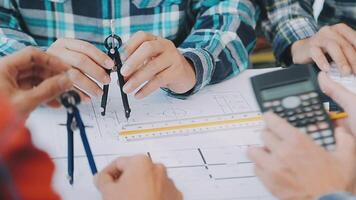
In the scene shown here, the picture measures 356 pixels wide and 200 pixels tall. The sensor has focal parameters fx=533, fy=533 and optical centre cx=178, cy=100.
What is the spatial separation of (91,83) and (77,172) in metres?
0.19

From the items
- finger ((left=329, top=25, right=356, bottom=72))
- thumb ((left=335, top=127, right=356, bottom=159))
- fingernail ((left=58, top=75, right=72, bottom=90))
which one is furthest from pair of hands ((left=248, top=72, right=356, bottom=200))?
finger ((left=329, top=25, right=356, bottom=72))

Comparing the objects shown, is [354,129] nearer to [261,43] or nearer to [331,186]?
[331,186]

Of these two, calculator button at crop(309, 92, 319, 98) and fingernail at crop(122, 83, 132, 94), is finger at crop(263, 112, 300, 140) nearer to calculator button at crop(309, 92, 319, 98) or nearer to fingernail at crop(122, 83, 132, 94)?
calculator button at crop(309, 92, 319, 98)

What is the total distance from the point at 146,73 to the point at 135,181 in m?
0.29

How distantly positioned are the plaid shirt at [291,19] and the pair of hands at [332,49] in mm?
69

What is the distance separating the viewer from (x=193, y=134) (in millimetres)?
872

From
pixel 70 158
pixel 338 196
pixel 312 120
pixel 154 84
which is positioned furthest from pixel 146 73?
pixel 338 196

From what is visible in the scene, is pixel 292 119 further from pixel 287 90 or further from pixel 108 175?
pixel 108 175

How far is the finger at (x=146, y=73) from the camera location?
91 centimetres

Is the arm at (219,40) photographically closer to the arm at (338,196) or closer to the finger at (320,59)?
the finger at (320,59)

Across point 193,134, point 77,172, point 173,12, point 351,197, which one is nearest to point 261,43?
point 173,12

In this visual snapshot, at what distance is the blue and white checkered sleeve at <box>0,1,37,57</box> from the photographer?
3.31 feet

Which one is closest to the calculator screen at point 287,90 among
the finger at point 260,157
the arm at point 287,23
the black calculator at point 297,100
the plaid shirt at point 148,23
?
the black calculator at point 297,100

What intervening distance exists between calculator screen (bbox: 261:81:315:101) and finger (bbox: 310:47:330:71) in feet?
1.10
